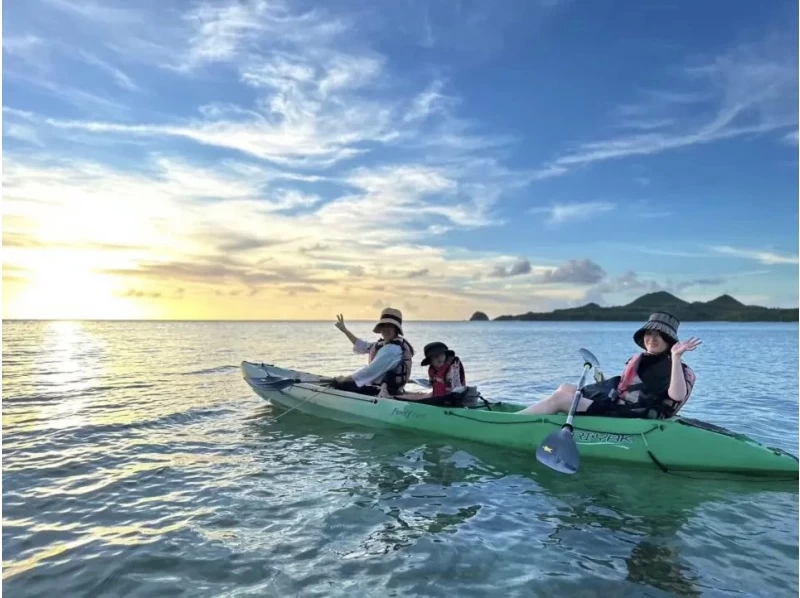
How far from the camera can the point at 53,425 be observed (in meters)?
11.4


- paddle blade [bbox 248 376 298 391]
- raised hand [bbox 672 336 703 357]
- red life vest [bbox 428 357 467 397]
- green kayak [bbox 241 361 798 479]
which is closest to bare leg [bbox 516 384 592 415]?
green kayak [bbox 241 361 798 479]

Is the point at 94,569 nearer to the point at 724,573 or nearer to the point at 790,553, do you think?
the point at 724,573

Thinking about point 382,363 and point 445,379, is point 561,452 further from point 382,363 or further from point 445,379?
point 382,363

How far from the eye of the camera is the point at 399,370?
11.3m

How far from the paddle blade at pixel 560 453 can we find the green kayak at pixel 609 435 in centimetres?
75

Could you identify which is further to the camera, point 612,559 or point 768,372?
point 768,372

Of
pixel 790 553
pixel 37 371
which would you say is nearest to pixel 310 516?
pixel 790 553

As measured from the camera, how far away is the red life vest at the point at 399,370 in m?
11.1

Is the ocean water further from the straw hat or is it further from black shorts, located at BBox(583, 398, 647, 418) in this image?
the straw hat

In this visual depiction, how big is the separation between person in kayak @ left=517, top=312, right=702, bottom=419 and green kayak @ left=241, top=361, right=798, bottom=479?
0.71 feet

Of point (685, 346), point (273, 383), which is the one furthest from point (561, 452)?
point (273, 383)

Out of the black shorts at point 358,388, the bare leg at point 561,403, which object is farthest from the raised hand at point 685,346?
the black shorts at point 358,388

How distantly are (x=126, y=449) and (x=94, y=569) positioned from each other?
4.74 metres

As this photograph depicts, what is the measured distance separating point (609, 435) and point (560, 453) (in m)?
1.21
